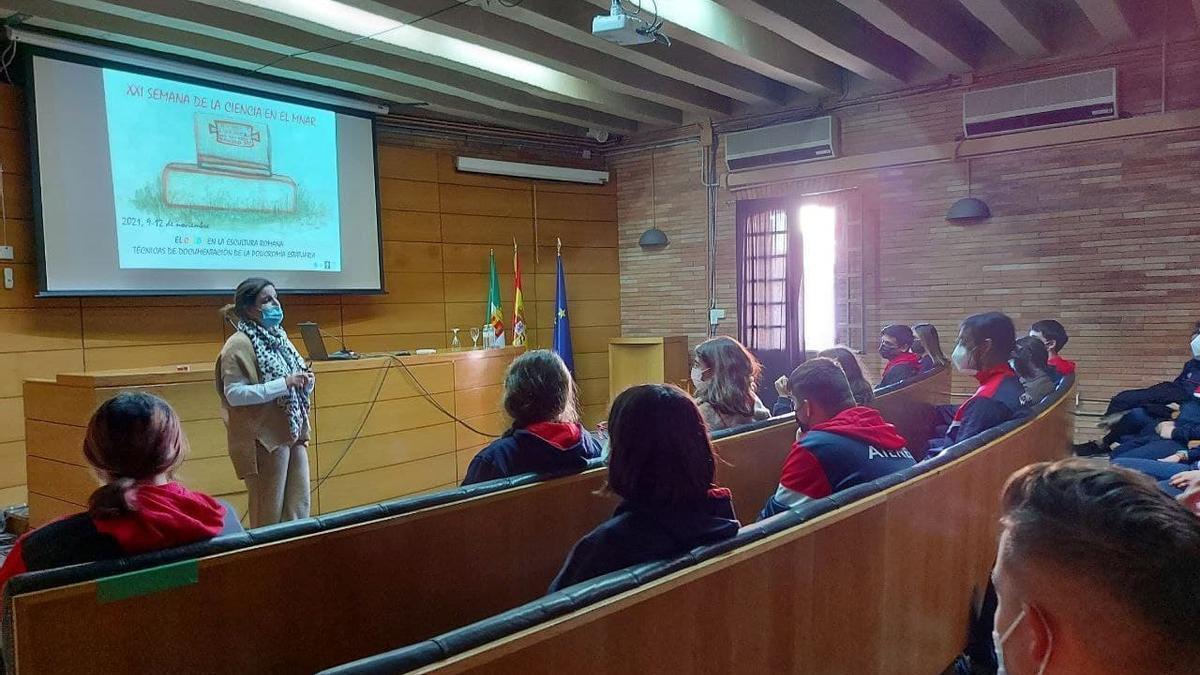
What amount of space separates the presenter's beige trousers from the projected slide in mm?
2515

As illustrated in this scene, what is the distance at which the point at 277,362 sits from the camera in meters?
3.27

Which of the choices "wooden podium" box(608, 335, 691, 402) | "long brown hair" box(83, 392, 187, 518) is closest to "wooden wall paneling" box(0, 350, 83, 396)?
"long brown hair" box(83, 392, 187, 518)

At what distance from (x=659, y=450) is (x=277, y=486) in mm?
2402

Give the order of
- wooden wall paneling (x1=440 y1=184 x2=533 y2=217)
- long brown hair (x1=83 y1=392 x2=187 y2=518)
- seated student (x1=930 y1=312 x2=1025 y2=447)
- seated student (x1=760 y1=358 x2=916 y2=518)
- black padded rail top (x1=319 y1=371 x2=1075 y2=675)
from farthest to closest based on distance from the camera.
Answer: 1. wooden wall paneling (x1=440 y1=184 x2=533 y2=217)
2. seated student (x1=930 y1=312 x2=1025 y2=447)
3. seated student (x1=760 y1=358 x2=916 y2=518)
4. long brown hair (x1=83 y1=392 x2=187 y2=518)
5. black padded rail top (x1=319 y1=371 x2=1075 y2=675)

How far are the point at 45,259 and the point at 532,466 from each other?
4081 mm

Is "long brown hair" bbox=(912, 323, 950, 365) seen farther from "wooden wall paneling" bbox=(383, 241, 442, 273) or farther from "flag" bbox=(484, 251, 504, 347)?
"wooden wall paneling" bbox=(383, 241, 442, 273)

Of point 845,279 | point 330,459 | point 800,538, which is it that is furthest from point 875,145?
point 800,538

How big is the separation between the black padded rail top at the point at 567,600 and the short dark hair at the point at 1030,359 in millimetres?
2620

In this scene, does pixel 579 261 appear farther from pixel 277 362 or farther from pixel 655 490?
pixel 655 490

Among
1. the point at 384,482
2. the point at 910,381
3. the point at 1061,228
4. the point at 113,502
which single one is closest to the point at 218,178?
the point at 384,482

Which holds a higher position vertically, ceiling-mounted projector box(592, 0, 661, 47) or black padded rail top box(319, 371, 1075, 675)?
ceiling-mounted projector box(592, 0, 661, 47)

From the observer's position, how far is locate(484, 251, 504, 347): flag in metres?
6.75

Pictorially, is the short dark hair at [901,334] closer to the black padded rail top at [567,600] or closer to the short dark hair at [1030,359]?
the short dark hair at [1030,359]

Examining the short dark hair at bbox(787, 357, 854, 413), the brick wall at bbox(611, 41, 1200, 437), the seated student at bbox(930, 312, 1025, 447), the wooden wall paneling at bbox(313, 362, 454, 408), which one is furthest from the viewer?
the brick wall at bbox(611, 41, 1200, 437)
